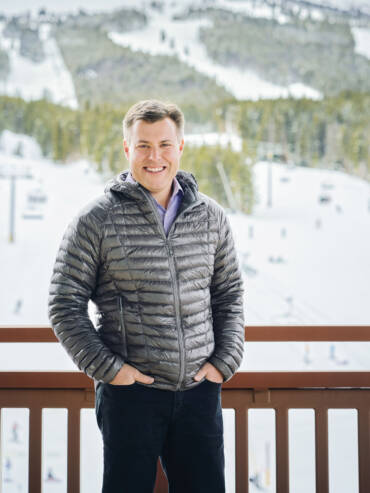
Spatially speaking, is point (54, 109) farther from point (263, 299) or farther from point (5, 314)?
point (263, 299)

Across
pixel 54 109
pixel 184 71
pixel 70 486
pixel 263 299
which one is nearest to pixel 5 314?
pixel 54 109

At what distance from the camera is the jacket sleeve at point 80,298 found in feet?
2.87

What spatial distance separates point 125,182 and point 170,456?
1.62 ft

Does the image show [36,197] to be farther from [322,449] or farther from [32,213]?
[322,449]

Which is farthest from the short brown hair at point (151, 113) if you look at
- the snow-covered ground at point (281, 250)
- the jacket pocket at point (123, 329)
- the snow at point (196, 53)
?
the snow at point (196, 53)

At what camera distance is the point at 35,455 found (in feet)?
4.05

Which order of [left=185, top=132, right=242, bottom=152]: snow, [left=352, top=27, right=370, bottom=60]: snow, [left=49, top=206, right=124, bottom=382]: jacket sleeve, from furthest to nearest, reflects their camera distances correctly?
Result: 1. [left=352, top=27, right=370, bottom=60]: snow
2. [left=185, top=132, right=242, bottom=152]: snow
3. [left=49, top=206, right=124, bottom=382]: jacket sleeve

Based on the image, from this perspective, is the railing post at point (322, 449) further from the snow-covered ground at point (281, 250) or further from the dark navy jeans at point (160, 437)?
the snow-covered ground at point (281, 250)

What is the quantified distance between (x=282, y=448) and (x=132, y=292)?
2.01 feet

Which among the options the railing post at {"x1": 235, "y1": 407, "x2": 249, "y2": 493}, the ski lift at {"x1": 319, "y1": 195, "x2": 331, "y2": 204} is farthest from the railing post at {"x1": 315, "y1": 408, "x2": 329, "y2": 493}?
the ski lift at {"x1": 319, "y1": 195, "x2": 331, "y2": 204}

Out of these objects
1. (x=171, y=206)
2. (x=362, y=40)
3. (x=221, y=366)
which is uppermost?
(x=362, y=40)

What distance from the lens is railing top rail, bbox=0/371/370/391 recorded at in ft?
4.07

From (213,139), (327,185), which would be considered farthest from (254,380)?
(327,185)

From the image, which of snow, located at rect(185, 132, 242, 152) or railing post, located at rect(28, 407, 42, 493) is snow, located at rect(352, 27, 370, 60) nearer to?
snow, located at rect(185, 132, 242, 152)
